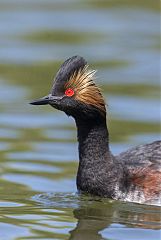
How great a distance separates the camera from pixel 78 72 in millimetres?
12781

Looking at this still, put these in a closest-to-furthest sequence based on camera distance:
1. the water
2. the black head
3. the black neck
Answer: the water < the black head < the black neck

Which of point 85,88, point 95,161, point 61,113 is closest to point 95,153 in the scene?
point 95,161

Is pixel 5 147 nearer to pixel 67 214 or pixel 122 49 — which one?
pixel 67 214

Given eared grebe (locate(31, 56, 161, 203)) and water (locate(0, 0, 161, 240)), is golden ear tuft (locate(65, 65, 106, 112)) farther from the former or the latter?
water (locate(0, 0, 161, 240))

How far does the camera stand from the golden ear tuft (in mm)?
12812

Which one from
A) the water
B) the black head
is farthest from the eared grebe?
the water

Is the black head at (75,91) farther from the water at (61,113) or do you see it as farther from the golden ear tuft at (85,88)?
the water at (61,113)

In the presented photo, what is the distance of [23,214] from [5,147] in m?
3.34

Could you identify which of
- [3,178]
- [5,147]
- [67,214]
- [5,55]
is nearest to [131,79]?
[5,55]

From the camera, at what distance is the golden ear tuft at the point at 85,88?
1281cm

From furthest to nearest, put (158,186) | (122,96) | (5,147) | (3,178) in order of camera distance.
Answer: (122,96) < (5,147) < (3,178) < (158,186)

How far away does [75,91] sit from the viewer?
1288cm

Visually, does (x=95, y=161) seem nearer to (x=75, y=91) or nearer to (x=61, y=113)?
(x=75, y=91)

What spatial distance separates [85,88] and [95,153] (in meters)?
0.88
